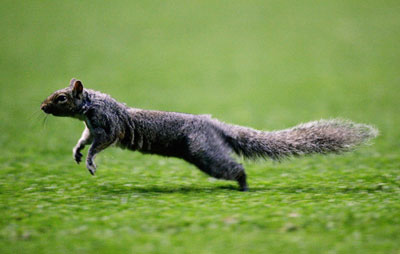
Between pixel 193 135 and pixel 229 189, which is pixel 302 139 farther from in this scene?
pixel 193 135

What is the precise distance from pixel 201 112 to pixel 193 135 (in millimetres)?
14717

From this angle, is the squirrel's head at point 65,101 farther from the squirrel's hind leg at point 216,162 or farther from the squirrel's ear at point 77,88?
the squirrel's hind leg at point 216,162

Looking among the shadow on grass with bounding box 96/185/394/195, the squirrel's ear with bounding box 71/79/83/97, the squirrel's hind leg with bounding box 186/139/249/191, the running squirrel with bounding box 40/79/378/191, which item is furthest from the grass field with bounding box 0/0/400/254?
the squirrel's ear with bounding box 71/79/83/97

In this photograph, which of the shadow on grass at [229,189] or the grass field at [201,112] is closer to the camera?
the grass field at [201,112]

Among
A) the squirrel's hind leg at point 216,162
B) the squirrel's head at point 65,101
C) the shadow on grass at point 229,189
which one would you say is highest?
the squirrel's head at point 65,101

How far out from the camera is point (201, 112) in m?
24.8

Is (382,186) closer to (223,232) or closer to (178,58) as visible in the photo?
(223,232)

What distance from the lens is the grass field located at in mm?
7574

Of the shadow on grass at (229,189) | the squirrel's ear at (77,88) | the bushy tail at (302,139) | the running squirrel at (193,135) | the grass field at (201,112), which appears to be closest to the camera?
the grass field at (201,112)

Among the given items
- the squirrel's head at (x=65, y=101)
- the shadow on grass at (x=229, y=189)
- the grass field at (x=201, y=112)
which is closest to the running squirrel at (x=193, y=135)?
the squirrel's head at (x=65, y=101)

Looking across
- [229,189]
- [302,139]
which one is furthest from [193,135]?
[302,139]

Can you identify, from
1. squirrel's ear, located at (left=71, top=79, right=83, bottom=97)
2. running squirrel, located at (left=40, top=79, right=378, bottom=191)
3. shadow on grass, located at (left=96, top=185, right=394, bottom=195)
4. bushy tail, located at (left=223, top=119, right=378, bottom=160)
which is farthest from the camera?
shadow on grass, located at (left=96, top=185, right=394, bottom=195)

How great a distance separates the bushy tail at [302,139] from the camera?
10078 millimetres

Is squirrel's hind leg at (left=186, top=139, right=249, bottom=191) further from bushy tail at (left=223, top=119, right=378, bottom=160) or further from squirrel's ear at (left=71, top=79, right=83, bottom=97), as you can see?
squirrel's ear at (left=71, top=79, right=83, bottom=97)
